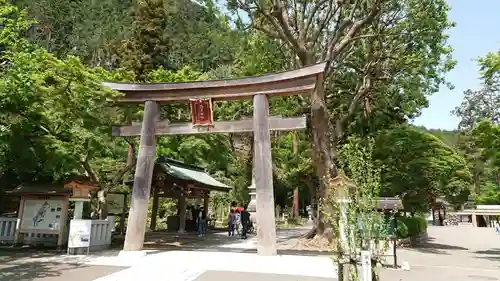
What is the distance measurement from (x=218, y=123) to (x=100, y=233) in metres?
6.02

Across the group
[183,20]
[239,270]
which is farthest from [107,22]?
[239,270]

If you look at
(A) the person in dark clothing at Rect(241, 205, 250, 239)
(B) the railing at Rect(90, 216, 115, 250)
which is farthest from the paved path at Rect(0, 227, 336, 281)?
(A) the person in dark clothing at Rect(241, 205, 250, 239)

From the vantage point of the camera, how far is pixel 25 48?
1055 centimetres

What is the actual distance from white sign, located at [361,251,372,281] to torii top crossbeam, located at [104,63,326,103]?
7341mm

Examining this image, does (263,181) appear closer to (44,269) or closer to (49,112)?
(44,269)

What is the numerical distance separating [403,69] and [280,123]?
1019cm

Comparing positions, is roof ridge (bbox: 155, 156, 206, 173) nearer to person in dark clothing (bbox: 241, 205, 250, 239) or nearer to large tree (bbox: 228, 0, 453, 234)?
person in dark clothing (bbox: 241, 205, 250, 239)

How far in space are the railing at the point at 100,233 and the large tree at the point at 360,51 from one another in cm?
844

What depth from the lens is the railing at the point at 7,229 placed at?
13.3 metres

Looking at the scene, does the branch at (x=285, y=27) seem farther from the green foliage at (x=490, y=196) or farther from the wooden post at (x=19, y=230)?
the green foliage at (x=490, y=196)

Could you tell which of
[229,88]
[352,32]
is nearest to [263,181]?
[229,88]

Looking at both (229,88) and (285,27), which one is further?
(285,27)

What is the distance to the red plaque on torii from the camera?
490 inches

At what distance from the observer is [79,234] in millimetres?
11445
